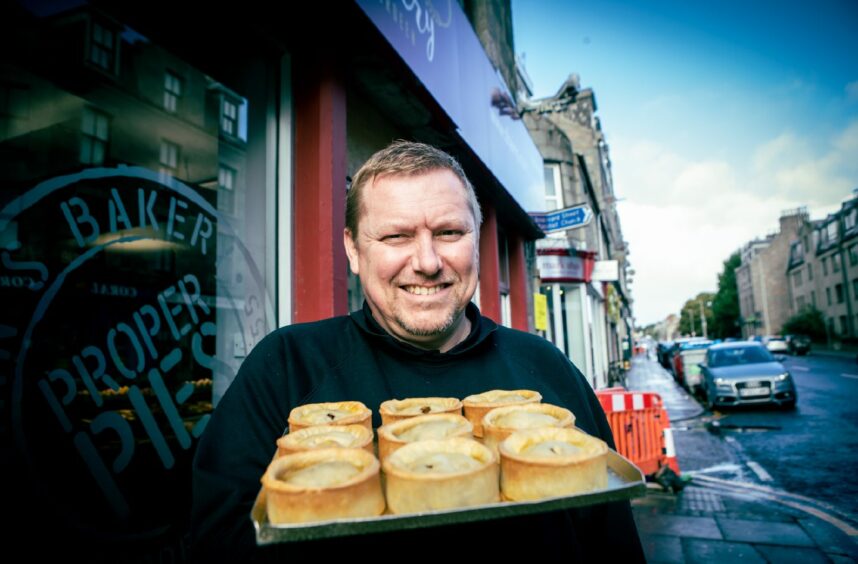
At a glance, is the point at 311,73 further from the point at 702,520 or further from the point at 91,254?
the point at 702,520

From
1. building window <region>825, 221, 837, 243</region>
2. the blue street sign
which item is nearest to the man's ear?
the blue street sign

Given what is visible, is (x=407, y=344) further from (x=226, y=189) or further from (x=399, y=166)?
(x=226, y=189)

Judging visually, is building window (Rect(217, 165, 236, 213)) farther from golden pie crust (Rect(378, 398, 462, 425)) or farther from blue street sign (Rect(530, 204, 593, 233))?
blue street sign (Rect(530, 204, 593, 233))

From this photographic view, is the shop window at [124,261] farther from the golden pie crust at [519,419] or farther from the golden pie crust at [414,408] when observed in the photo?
the golden pie crust at [519,419]

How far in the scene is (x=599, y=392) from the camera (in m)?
6.96

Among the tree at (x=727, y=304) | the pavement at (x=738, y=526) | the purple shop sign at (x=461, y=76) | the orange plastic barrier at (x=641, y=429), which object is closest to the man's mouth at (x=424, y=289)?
the purple shop sign at (x=461, y=76)

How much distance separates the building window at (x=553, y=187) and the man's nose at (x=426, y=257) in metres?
17.2

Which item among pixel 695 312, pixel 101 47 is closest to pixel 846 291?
pixel 101 47

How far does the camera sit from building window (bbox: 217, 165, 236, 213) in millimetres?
3296

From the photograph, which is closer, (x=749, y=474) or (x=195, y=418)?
(x=195, y=418)

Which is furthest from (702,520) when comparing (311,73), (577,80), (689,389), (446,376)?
(577,80)

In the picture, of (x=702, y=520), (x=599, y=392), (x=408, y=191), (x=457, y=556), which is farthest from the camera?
(x=599, y=392)

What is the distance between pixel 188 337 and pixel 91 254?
0.78m

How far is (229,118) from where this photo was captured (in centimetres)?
339
